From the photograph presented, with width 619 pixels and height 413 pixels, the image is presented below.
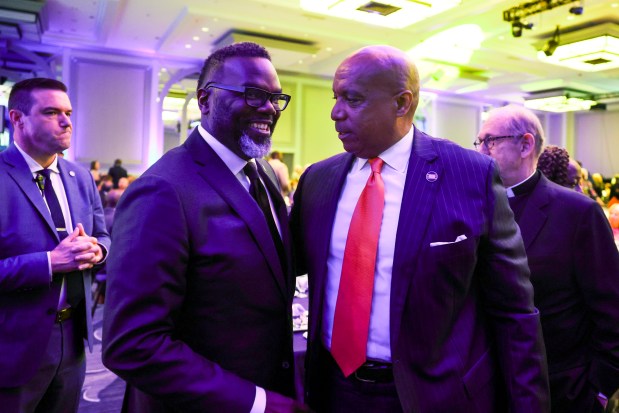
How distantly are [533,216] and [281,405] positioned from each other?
1.30 metres

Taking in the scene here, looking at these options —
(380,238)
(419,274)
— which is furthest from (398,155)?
(419,274)

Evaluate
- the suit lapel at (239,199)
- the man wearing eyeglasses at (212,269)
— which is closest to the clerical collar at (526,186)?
the man wearing eyeglasses at (212,269)

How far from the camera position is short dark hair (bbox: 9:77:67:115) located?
2184 millimetres

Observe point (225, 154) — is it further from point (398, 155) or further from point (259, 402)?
point (259, 402)

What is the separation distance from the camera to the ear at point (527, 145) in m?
2.06

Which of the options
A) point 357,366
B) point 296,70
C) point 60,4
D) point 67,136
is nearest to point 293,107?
point 296,70

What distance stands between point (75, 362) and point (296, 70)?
12.5 metres

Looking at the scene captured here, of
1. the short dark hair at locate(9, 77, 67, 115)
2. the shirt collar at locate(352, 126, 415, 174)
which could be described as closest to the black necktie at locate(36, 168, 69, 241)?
the short dark hair at locate(9, 77, 67, 115)

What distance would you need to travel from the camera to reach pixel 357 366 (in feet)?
4.57

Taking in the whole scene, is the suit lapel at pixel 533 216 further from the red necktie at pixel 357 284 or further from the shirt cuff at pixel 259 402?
the shirt cuff at pixel 259 402

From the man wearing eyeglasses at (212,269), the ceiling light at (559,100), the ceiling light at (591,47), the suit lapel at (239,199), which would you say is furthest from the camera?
the ceiling light at (559,100)

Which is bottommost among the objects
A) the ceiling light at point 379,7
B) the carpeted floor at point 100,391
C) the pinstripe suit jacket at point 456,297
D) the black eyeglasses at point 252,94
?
the carpeted floor at point 100,391

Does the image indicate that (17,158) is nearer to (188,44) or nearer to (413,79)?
(413,79)

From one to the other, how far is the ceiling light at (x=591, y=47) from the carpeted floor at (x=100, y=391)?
9.94 m
